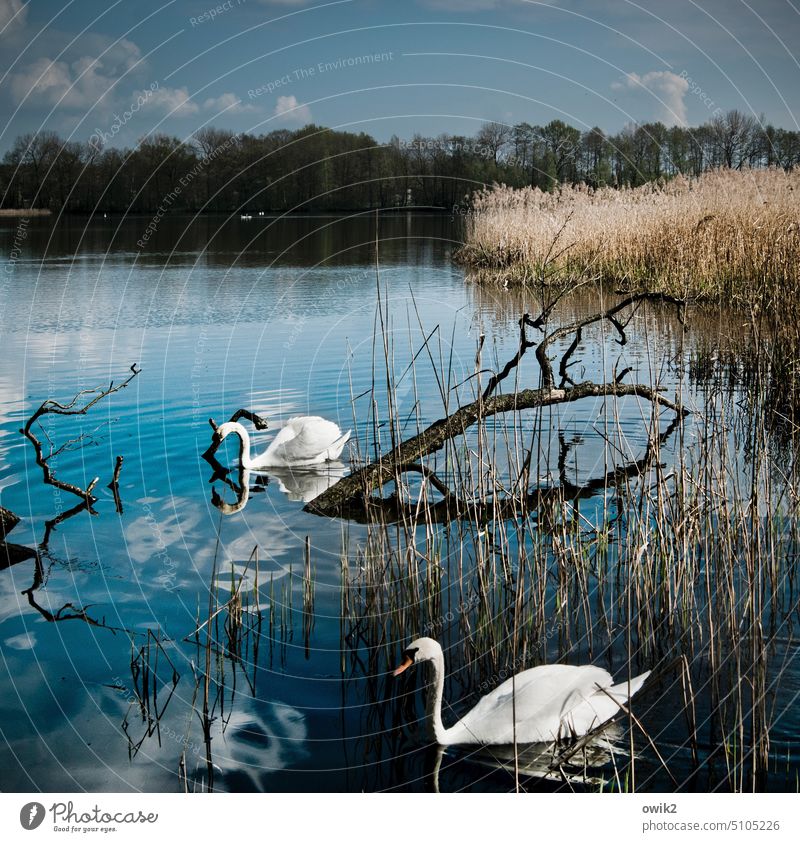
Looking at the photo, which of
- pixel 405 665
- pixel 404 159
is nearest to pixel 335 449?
pixel 405 665

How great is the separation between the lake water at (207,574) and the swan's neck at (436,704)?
11cm

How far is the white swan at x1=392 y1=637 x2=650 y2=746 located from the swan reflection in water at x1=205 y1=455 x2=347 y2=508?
3811mm

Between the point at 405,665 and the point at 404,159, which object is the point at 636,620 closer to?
the point at 405,665

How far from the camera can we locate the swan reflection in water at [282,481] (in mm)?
7766

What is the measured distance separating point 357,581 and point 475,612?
2.73 feet

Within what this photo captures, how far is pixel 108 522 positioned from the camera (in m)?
7.07

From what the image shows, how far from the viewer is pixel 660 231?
55.7 feet

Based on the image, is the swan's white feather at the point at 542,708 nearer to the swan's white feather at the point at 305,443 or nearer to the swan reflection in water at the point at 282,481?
the swan reflection in water at the point at 282,481

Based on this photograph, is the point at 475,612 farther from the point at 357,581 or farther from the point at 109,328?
the point at 109,328

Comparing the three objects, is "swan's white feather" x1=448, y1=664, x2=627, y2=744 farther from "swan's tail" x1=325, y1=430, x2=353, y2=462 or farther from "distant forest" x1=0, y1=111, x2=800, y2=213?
"distant forest" x1=0, y1=111, x2=800, y2=213

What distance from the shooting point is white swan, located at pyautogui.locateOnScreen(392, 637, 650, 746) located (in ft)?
13.0

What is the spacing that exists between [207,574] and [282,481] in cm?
227

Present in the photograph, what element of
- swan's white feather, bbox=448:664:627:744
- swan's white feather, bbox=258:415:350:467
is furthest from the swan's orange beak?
swan's white feather, bbox=258:415:350:467
